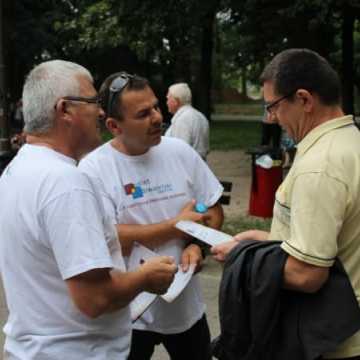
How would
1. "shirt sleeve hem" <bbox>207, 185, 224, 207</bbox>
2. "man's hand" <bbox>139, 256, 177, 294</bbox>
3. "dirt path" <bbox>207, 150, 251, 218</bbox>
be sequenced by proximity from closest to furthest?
"man's hand" <bbox>139, 256, 177, 294</bbox> < "shirt sleeve hem" <bbox>207, 185, 224, 207</bbox> < "dirt path" <bbox>207, 150, 251, 218</bbox>

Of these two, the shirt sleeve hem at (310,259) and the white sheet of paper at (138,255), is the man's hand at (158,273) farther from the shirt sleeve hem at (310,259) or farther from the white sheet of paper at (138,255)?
the white sheet of paper at (138,255)

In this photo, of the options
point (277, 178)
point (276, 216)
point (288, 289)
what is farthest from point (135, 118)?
point (277, 178)

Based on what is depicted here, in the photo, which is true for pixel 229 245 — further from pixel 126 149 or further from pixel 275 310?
pixel 126 149

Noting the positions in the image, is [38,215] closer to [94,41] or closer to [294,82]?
[294,82]

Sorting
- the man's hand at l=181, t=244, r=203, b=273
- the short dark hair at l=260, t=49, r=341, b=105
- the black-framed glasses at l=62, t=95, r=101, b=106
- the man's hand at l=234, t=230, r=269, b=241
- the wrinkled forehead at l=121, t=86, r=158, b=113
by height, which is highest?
the short dark hair at l=260, t=49, r=341, b=105

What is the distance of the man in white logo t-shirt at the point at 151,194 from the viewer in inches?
122

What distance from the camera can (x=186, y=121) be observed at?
28.2 feet

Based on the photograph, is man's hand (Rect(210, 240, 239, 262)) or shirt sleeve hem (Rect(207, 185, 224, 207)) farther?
shirt sleeve hem (Rect(207, 185, 224, 207))

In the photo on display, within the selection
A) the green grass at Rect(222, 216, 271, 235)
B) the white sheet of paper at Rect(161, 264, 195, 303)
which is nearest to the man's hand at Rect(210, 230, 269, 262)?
the white sheet of paper at Rect(161, 264, 195, 303)

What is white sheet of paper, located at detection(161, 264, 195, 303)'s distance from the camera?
9.89ft

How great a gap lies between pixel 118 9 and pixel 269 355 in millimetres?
11630

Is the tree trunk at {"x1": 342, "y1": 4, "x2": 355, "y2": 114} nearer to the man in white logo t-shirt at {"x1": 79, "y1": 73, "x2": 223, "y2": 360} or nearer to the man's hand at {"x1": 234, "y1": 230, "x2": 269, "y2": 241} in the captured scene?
the man in white logo t-shirt at {"x1": 79, "y1": 73, "x2": 223, "y2": 360}

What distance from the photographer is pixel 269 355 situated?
2.29 meters

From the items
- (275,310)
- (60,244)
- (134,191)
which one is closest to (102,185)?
(134,191)
